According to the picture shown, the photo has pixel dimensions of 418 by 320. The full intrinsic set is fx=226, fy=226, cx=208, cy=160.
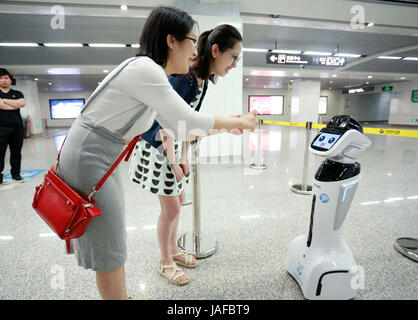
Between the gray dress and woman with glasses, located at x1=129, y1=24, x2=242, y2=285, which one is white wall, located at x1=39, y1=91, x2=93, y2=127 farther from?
the gray dress

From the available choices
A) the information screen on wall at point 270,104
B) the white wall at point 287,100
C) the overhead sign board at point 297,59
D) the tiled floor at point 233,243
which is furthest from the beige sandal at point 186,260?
the information screen on wall at point 270,104

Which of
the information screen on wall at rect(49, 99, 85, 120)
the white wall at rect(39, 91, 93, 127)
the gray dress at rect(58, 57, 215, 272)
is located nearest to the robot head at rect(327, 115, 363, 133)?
the gray dress at rect(58, 57, 215, 272)

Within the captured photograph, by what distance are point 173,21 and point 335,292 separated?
148cm

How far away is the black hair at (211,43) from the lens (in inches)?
42.9

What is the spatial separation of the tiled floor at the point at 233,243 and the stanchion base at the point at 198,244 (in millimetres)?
55

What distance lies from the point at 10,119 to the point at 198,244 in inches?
127

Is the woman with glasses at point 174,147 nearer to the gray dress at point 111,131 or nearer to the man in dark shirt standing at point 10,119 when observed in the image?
the gray dress at point 111,131

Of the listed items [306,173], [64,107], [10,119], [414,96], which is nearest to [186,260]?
[306,173]

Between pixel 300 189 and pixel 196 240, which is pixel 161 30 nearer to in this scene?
pixel 196 240

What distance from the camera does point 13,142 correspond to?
3.26 meters

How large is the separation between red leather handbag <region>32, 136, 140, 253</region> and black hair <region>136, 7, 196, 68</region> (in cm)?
33
